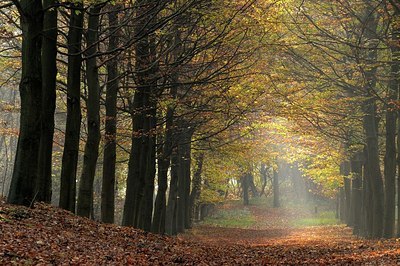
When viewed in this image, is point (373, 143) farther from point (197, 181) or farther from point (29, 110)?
point (197, 181)

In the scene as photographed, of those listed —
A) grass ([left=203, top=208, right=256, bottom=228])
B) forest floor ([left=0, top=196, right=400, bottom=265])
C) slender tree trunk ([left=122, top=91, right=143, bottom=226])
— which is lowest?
grass ([left=203, top=208, right=256, bottom=228])

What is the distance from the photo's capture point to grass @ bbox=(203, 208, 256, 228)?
4838 centimetres

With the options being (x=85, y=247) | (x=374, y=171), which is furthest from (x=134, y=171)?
(x=374, y=171)

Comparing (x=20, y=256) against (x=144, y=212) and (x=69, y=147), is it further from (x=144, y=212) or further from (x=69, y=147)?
(x=144, y=212)

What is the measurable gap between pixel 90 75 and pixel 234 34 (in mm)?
5683

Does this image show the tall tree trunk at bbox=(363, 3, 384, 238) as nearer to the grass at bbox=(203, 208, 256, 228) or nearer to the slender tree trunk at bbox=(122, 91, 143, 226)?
the slender tree trunk at bbox=(122, 91, 143, 226)

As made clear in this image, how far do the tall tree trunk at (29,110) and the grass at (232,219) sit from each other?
36.4 metres

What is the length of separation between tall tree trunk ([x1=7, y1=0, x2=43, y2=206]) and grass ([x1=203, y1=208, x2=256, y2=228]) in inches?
1434

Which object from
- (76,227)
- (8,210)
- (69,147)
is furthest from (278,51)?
(8,210)

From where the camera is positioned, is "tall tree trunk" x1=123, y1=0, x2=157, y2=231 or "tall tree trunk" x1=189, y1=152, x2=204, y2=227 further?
"tall tree trunk" x1=189, y1=152, x2=204, y2=227

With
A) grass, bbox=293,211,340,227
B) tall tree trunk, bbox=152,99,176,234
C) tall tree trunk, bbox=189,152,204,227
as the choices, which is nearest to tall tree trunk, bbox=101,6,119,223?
tall tree trunk, bbox=152,99,176,234

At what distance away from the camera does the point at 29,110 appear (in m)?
11.4

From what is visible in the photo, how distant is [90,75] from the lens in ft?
50.7

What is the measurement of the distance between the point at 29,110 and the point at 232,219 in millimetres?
43012
